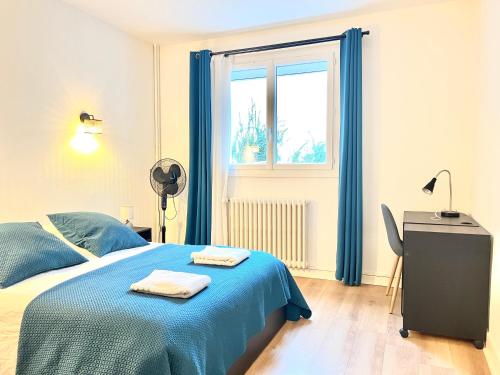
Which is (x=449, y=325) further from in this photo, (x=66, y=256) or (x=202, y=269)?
(x=66, y=256)

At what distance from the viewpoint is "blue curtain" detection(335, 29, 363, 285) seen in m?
3.47

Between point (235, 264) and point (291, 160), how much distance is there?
188 cm

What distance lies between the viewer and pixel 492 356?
2129mm

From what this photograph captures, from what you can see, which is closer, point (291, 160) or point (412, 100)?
point (412, 100)

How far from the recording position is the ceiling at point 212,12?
129 inches

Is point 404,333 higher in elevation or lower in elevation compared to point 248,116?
lower

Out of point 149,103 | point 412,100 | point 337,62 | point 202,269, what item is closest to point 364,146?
point 412,100

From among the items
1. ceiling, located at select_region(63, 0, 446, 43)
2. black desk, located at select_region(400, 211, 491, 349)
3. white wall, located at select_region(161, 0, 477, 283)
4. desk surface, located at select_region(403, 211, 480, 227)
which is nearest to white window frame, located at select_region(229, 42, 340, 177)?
white wall, located at select_region(161, 0, 477, 283)

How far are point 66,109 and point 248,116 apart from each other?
6.00 ft

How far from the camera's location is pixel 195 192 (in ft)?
13.8

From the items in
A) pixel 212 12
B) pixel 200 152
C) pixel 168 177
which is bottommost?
pixel 168 177

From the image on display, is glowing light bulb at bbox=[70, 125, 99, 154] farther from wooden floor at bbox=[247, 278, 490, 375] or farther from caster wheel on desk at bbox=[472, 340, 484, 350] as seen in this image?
caster wheel on desk at bbox=[472, 340, 484, 350]

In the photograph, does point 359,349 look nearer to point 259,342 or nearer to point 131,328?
point 259,342

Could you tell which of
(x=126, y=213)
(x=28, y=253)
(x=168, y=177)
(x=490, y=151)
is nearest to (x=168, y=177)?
(x=168, y=177)
